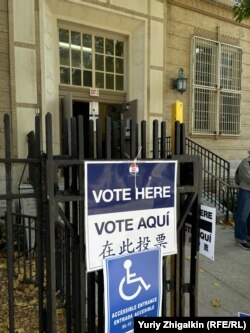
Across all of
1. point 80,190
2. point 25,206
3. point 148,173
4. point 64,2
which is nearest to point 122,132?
point 148,173

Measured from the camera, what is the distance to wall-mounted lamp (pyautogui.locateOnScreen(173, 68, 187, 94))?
855 centimetres

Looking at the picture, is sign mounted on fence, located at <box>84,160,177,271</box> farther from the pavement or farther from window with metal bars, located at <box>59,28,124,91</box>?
window with metal bars, located at <box>59,28,124,91</box>

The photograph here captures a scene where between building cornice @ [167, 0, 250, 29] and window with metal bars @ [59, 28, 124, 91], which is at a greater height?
building cornice @ [167, 0, 250, 29]

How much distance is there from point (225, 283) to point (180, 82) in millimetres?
5923

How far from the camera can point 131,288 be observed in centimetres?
194

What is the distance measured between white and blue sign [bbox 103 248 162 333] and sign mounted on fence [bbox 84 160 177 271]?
56mm

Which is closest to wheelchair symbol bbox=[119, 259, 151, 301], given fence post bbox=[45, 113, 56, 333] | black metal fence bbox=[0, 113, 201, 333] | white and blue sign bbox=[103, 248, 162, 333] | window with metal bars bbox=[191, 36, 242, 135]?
white and blue sign bbox=[103, 248, 162, 333]

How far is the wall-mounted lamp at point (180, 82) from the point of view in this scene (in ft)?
28.0

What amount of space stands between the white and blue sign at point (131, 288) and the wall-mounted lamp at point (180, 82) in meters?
7.19

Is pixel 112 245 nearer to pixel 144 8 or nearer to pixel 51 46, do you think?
pixel 51 46

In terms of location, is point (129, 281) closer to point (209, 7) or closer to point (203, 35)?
point (203, 35)

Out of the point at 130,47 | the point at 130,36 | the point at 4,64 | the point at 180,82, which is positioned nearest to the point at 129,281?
the point at 4,64

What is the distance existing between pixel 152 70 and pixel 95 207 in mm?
7164

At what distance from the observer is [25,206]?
5551 mm
